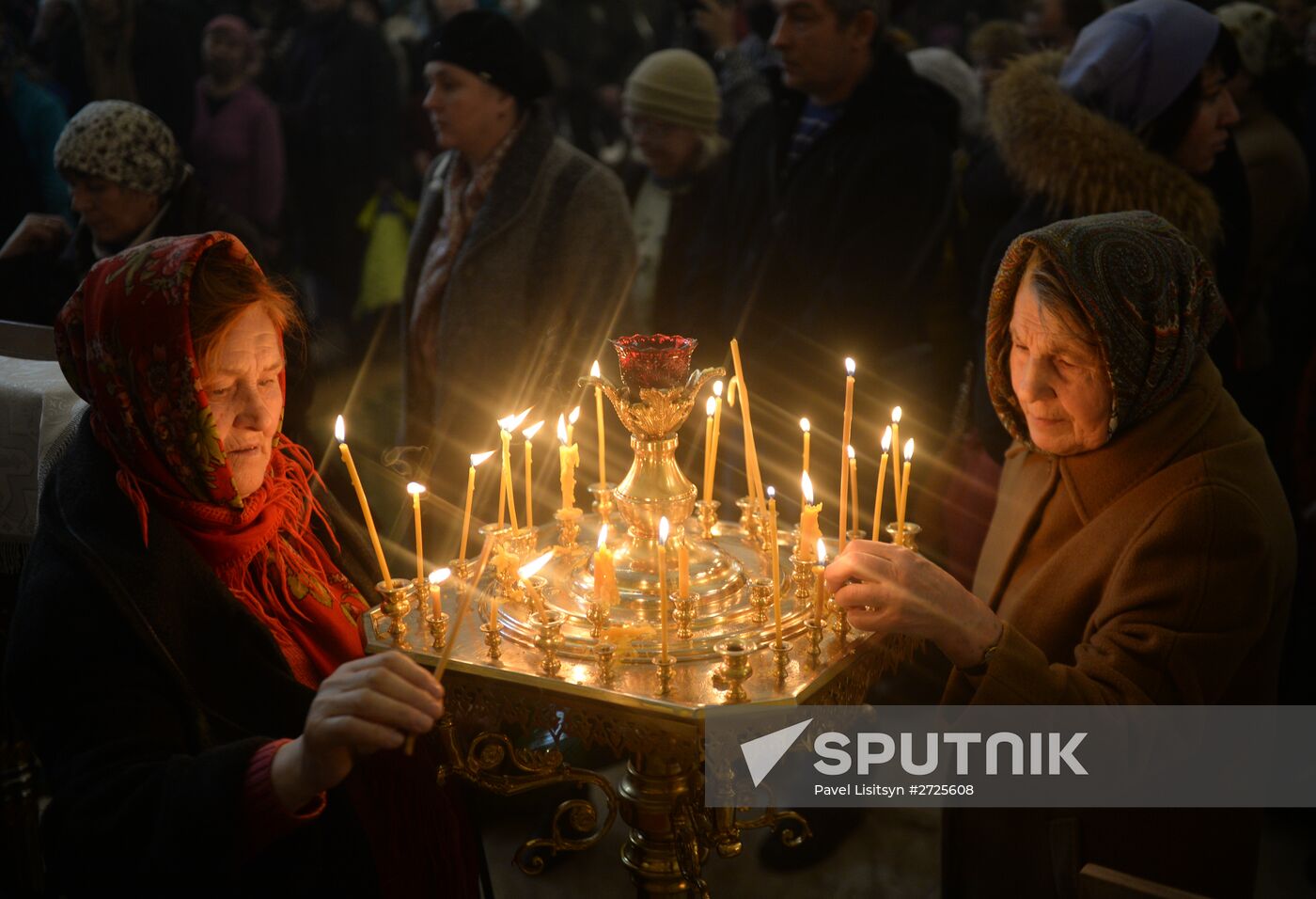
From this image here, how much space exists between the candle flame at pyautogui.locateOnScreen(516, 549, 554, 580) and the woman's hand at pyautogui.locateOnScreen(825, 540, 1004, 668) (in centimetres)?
54

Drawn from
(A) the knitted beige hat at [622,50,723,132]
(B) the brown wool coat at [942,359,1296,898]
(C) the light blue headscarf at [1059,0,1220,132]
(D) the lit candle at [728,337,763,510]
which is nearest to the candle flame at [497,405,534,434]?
(D) the lit candle at [728,337,763,510]

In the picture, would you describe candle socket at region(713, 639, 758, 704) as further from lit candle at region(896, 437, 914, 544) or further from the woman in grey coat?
the woman in grey coat

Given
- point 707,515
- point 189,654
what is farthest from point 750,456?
point 189,654

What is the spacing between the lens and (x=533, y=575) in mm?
1990

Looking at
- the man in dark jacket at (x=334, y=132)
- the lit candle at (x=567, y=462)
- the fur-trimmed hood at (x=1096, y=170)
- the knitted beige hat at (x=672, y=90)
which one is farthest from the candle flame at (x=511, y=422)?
the man in dark jacket at (x=334, y=132)

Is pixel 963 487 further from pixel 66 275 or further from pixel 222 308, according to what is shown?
pixel 66 275

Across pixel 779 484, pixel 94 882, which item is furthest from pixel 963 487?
pixel 94 882

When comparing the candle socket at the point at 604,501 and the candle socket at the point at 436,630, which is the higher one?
the candle socket at the point at 604,501

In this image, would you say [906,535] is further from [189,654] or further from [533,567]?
[189,654]

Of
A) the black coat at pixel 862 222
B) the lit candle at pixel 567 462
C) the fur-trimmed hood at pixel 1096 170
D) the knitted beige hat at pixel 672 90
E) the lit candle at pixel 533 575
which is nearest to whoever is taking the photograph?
the lit candle at pixel 533 575

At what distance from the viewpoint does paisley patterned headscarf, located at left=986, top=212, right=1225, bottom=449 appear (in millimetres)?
1821

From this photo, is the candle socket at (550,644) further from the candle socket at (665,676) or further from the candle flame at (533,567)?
the candle flame at (533,567)

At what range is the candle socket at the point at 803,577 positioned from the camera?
1.85 metres

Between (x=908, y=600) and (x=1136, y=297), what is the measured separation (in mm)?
632
